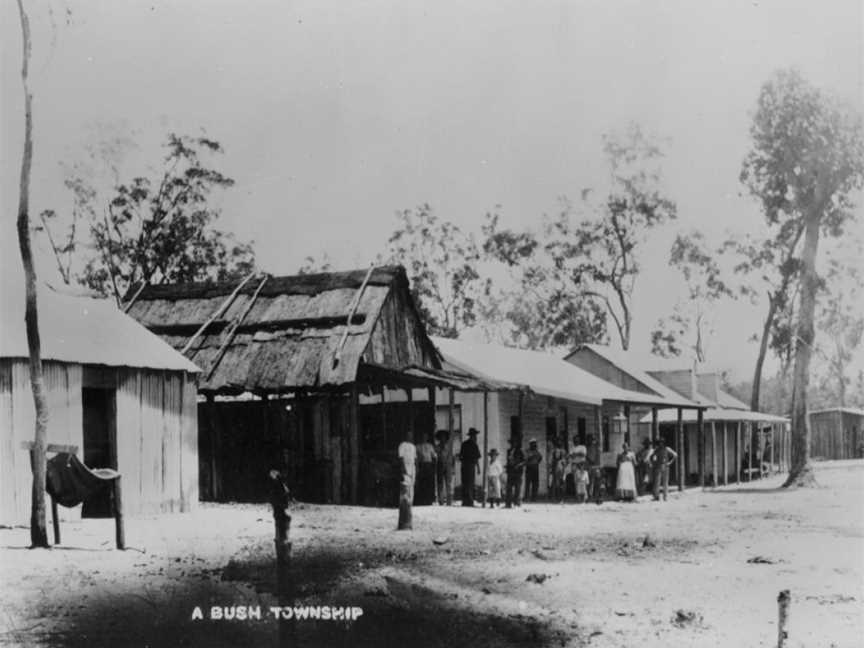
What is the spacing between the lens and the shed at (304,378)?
768 inches

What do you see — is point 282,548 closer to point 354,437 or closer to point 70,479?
point 70,479

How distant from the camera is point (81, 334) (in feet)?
51.6

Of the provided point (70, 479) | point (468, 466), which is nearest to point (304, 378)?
point (468, 466)

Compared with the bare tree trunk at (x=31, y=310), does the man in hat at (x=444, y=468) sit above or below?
below

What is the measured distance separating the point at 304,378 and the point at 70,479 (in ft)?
25.2

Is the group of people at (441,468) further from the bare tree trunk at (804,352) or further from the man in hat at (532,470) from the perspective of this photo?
the bare tree trunk at (804,352)

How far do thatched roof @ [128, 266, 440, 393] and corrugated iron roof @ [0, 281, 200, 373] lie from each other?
275 centimetres

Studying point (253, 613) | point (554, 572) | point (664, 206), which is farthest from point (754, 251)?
point (253, 613)

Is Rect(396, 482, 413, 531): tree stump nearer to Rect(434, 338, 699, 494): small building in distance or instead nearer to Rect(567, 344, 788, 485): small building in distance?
Rect(434, 338, 699, 494): small building in distance

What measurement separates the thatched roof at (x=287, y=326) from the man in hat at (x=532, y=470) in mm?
3209

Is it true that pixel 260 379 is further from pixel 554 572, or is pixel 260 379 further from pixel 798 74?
pixel 798 74

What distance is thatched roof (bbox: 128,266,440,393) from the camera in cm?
1953

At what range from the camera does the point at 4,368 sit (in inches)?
546

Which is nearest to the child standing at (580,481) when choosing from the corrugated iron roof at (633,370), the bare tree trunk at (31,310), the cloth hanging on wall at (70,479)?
the corrugated iron roof at (633,370)
